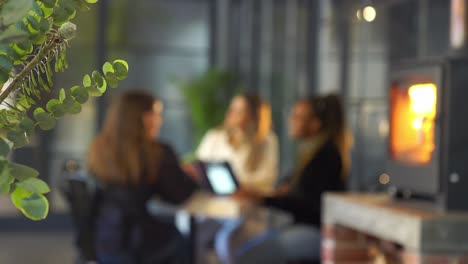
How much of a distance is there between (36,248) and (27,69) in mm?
9362

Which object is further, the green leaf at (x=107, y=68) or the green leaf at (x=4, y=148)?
the green leaf at (x=107, y=68)

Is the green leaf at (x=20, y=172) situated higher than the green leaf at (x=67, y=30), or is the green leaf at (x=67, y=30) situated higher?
the green leaf at (x=67, y=30)

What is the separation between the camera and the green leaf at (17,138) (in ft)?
2.54

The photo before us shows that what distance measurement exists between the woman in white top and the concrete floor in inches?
114

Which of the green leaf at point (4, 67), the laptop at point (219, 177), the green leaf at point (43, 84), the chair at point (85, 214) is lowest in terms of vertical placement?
the chair at point (85, 214)

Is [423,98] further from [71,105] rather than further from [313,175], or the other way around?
[71,105]

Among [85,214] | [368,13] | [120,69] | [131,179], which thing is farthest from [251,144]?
→ [120,69]

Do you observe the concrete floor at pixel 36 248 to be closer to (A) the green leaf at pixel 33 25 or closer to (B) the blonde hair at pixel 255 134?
(B) the blonde hair at pixel 255 134

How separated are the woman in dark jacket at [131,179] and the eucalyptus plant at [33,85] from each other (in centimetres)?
428

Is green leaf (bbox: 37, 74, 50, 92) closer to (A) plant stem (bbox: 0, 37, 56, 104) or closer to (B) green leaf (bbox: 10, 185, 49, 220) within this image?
(A) plant stem (bbox: 0, 37, 56, 104)

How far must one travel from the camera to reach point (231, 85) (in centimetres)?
1137

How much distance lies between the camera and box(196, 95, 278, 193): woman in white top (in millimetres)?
6488

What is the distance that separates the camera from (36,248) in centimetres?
987

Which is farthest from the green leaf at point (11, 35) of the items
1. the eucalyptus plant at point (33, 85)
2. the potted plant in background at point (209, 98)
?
the potted plant in background at point (209, 98)
